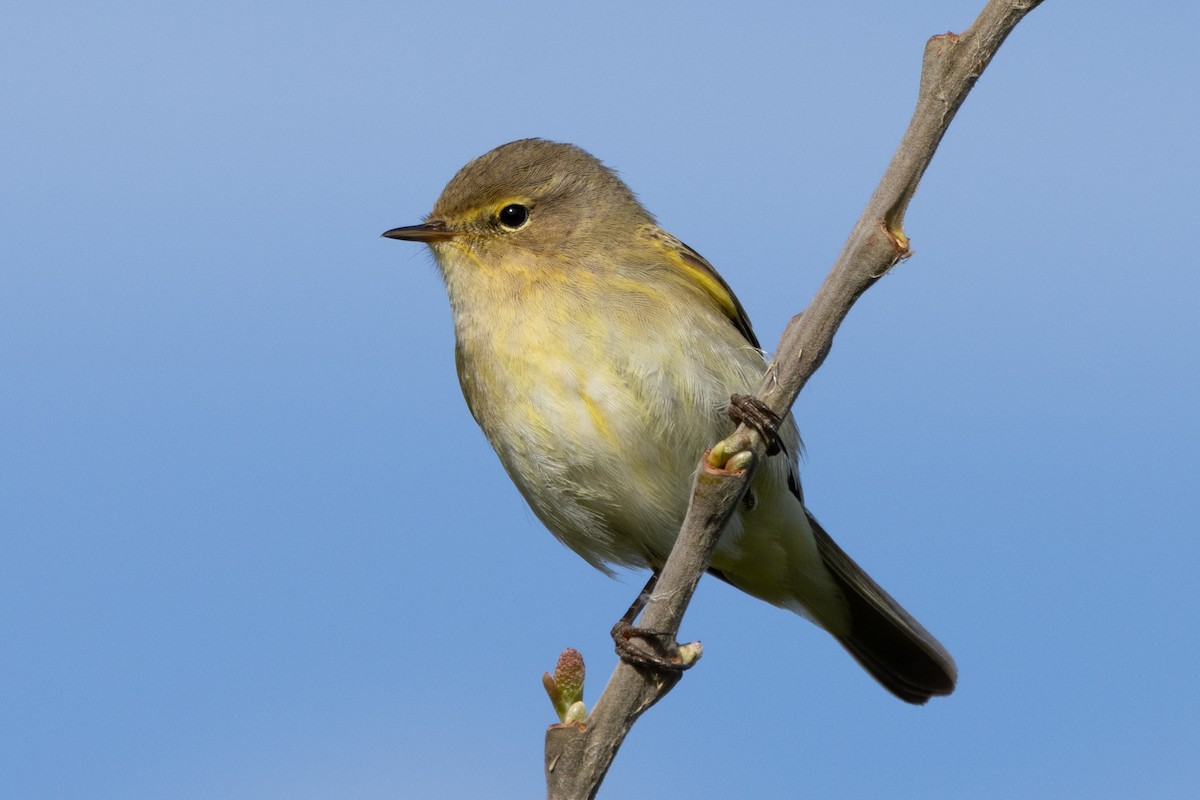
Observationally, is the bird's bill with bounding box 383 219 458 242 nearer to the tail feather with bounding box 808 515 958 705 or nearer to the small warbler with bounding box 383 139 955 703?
the small warbler with bounding box 383 139 955 703

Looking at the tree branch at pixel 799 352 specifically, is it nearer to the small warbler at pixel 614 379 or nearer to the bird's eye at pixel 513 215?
the small warbler at pixel 614 379

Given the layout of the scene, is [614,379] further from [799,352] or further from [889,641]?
[889,641]

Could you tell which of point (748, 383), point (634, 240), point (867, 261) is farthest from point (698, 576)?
point (634, 240)

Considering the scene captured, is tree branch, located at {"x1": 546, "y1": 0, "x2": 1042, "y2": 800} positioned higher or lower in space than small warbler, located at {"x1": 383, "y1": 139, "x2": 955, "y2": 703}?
lower

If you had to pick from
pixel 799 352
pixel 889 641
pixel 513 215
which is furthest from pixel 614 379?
pixel 889 641

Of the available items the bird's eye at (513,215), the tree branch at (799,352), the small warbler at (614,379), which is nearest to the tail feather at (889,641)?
the small warbler at (614,379)

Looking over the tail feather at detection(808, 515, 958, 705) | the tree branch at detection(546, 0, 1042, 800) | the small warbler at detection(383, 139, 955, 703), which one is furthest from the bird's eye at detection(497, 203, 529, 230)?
the tree branch at detection(546, 0, 1042, 800)

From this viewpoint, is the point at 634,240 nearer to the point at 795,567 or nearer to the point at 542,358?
the point at 542,358
